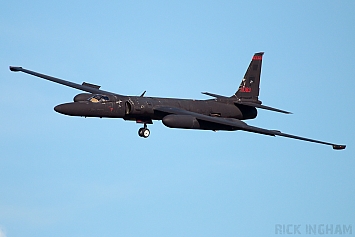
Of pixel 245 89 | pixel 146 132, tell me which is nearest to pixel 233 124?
pixel 146 132

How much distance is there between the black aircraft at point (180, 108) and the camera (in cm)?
6269

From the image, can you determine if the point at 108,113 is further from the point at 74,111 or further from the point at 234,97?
the point at 234,97

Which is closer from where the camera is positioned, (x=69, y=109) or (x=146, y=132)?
(x=69, y=109)

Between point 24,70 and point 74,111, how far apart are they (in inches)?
428

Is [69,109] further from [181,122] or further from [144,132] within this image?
[181,122]

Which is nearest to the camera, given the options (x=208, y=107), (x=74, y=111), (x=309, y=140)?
(x=309, y=140)

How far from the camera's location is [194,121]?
206ft

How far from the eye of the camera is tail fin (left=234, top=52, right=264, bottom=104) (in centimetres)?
7256

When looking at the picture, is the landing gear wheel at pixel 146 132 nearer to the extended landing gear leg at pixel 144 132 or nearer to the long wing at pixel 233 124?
the extended landing gear leg at pixel 144 132

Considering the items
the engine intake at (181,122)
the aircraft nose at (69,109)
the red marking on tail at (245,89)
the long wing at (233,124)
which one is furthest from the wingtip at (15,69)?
the red marking on tail at (245,89)

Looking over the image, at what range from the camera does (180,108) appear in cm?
6788

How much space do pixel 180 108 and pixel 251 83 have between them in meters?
8.24

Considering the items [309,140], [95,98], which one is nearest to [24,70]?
[95,98]

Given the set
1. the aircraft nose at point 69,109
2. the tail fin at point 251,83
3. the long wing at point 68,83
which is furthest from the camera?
the tail fin at point 251,83
